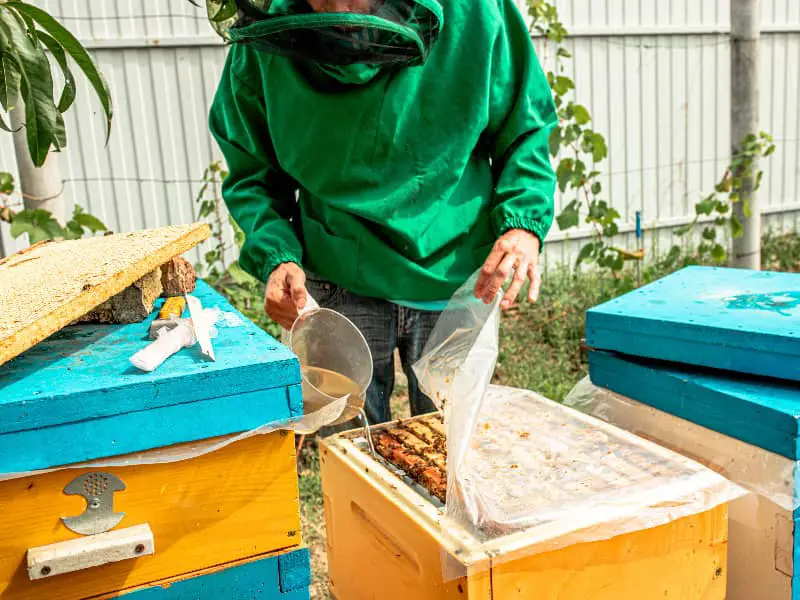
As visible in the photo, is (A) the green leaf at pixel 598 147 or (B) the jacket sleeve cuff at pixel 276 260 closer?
→ (B) the jacket sleeve cuff at pixel 276 260

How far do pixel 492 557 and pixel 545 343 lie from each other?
3273 mm

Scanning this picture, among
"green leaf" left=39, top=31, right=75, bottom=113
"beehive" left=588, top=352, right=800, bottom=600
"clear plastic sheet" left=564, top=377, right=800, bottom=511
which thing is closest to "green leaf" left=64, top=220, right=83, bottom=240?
"green leaf" left=39, top=31, right=75, bottom=113

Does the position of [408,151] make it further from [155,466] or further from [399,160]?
[155,466]

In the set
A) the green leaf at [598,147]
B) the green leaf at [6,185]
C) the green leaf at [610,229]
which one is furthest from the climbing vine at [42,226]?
the green leaf at [610,229]

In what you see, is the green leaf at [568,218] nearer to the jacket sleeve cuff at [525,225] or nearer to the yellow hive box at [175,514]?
the jacket sleeve cuff at [525,225]

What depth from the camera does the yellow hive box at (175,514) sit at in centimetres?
104

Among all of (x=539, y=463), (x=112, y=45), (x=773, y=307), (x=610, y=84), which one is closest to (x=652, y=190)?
(x=610, y=84)

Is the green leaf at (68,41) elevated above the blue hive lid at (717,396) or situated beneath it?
elevated above

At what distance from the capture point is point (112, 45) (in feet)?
14.0

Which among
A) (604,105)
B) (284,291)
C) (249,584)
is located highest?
(604,105)

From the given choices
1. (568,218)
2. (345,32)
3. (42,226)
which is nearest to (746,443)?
(345,32)

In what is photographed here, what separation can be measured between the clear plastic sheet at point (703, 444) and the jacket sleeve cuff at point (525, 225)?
0.40m

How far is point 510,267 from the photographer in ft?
4.93

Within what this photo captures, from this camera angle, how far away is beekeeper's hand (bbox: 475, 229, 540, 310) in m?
1.49
